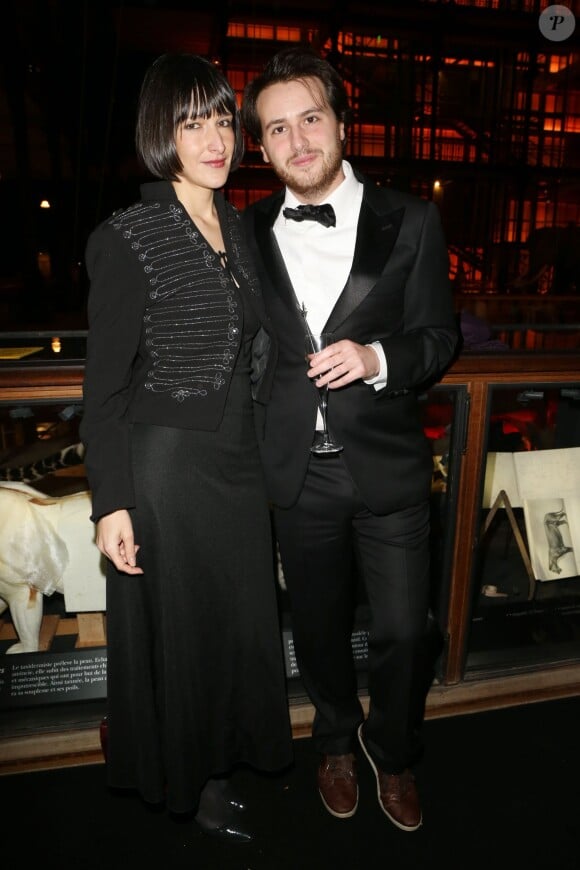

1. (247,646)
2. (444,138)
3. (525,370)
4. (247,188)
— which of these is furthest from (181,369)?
(444,138)

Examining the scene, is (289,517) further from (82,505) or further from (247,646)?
(82,505)

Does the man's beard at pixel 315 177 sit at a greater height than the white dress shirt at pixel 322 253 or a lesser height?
greater

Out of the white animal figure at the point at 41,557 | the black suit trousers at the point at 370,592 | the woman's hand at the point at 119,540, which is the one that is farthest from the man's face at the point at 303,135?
the white animal figure at the point at 41,557

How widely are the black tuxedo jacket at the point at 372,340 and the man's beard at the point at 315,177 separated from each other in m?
0.10

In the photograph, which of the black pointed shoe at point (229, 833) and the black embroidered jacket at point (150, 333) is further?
the black pointed shoe at point (229, 833)

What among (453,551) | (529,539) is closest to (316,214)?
(453,551)

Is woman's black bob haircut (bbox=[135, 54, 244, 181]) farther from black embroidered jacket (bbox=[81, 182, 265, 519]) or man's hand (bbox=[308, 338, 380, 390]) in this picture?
man's hand (bbox=[308, 338, 380, 390])

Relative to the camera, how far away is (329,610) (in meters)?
1.79

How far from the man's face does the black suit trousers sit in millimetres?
731

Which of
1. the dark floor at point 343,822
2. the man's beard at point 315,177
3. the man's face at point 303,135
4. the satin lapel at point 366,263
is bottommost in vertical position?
the dark floor at point 343,822

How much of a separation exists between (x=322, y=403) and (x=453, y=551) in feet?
3.20

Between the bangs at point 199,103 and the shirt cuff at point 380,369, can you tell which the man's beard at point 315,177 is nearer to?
the bangs at point 199,103

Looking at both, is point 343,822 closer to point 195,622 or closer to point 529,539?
point 195,622

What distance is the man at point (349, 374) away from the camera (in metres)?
1.57
